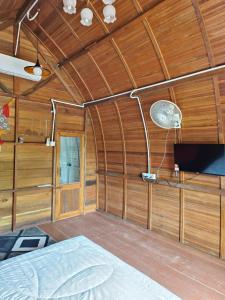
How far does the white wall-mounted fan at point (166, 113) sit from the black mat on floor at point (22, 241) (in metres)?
3.11

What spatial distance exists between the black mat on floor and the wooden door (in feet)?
2.91

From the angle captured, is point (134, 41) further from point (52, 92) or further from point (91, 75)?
point (52, 92)

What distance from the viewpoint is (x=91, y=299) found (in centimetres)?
188

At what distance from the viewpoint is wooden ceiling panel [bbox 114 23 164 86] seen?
3.44 meters

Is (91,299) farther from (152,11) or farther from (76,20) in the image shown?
(76,20)

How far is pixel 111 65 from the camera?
168 inches

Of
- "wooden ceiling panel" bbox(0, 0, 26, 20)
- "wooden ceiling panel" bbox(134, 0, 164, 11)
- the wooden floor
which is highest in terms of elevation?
"wooden ceiling panel" bbox(0, 0, 26, 20)

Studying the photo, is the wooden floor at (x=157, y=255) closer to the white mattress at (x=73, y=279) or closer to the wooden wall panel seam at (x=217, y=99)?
the wooden wall panel seam at (x=217, y=99)

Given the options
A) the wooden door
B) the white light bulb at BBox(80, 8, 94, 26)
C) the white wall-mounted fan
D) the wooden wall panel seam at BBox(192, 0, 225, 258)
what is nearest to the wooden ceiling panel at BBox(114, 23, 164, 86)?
the white wall-mounted fan

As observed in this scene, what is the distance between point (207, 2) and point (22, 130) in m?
4.10

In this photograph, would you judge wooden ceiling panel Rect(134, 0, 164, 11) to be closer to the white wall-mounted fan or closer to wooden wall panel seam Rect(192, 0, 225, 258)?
wooden wall panel seam Rect(192, 0, 225, 258)

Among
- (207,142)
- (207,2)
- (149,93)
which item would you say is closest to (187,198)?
(207,142)

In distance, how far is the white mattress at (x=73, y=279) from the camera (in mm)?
1938

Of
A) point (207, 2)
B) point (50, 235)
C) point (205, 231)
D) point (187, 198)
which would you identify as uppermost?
point (207, 2)
